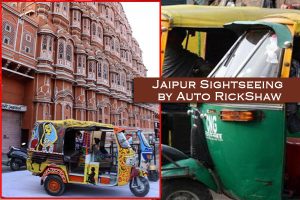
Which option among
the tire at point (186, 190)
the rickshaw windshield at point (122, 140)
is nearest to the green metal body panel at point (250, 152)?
the tire at point (186, 190)

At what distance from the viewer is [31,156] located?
9.07ft

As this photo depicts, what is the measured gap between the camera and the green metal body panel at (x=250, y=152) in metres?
2.56

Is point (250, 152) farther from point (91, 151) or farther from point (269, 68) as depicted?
point (91, 151)

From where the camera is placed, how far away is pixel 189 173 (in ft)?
9.07

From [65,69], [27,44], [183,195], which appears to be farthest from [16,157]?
[183,195]

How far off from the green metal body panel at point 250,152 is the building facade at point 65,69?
57cm

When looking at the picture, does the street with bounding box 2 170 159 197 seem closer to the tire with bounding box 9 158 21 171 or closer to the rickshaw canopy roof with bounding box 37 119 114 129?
the tire with bounding box 9 158 21 171

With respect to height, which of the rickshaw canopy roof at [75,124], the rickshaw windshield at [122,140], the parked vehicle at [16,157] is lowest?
the parked vehicle at [16,157]

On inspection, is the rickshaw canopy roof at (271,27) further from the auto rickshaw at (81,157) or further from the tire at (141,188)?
the tire at (141,188)

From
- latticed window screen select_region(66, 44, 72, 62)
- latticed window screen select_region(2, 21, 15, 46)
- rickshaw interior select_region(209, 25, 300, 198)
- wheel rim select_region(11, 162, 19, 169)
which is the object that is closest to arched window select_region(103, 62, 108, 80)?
latticed window screen select_region(66, 44, 72, 62)

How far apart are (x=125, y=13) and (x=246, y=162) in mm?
1565

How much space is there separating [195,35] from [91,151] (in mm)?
1294

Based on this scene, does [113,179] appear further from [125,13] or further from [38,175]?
[125,13]

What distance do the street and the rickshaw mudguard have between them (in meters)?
0.14
